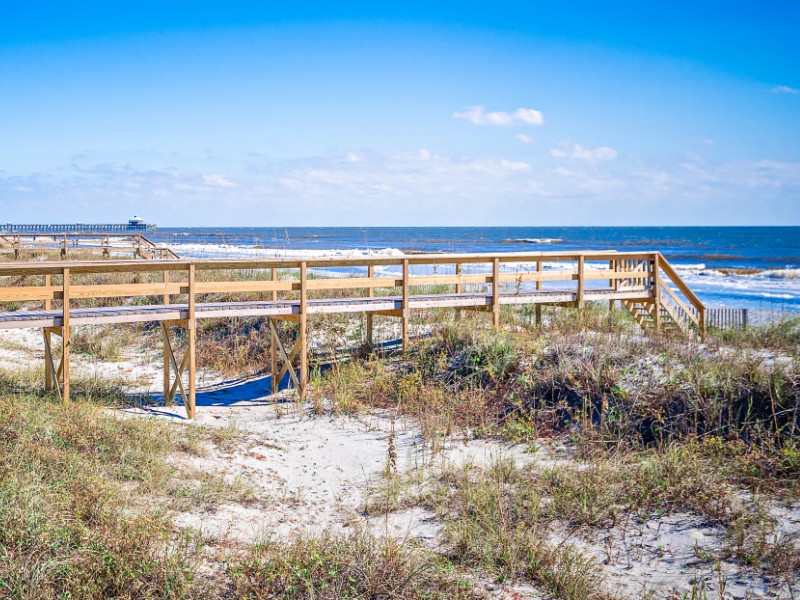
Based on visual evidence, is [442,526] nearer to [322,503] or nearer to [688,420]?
[322,503]

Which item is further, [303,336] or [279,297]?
[279,297]

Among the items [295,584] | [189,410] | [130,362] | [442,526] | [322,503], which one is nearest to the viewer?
[295,584]

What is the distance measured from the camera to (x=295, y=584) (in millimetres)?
5352

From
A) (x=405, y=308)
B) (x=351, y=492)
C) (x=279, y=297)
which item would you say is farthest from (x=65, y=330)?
(x=279, y=297)

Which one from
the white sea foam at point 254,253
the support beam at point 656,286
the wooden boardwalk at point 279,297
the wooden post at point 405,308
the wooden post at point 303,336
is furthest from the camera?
the white sea foam at point 254,253

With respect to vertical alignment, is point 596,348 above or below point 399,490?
above

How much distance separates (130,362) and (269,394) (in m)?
3.52

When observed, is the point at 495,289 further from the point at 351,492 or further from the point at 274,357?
the point at 351,492

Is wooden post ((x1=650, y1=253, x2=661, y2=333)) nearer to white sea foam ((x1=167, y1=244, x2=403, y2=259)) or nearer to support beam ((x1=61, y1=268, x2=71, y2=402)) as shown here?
support beam ((x1=61, y1=268, x2=71, y2=402))

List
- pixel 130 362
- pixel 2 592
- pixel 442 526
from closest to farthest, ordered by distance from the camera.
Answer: pixel 2 592
pixel 442 526
pixel 130 362

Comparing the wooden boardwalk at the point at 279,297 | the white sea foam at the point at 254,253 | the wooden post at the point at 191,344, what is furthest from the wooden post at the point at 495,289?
the white sea foam at the point at 254,253

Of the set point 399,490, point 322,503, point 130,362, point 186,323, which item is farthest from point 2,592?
point 130,362

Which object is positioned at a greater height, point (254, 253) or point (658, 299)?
point (254, 253)

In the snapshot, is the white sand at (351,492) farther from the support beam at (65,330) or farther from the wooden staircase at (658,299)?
the wooden staircase at (658,299)
